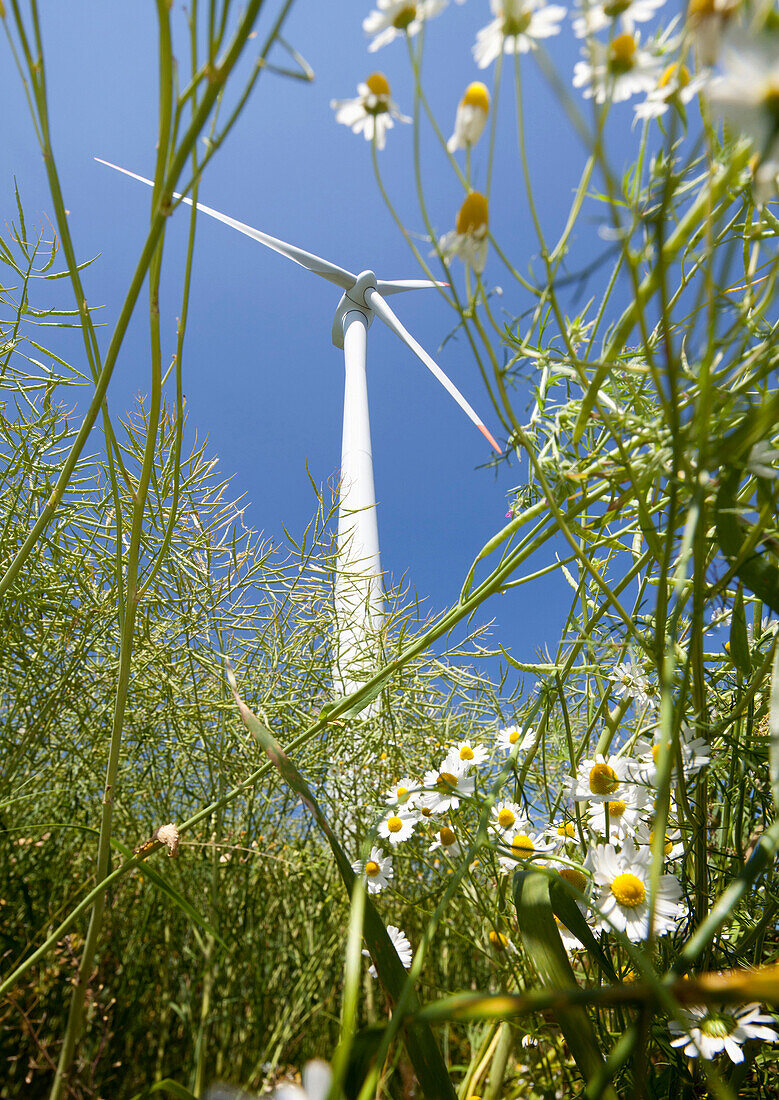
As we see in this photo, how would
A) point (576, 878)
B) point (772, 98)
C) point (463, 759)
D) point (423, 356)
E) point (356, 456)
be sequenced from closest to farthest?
point (772, 98)
point (576, 878)
point (463, 759)
point (423, 356)
point (356, 456)

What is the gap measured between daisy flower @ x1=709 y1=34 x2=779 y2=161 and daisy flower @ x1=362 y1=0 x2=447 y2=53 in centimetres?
11

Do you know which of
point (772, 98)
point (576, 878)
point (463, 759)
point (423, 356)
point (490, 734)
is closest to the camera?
point (772, 98)

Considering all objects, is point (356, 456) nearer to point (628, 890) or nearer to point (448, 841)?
point (448, 841)

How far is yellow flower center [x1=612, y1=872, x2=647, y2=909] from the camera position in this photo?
0.95 feet

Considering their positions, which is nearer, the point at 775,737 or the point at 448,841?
the point at 775,737

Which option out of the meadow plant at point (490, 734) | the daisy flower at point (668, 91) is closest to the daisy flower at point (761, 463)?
the meadow plant at point (490, 734)

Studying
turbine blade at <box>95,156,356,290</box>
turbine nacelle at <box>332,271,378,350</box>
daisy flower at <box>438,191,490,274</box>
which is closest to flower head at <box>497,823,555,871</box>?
daisy flower at <box>438,191,490,274</box>

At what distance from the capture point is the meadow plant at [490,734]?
185 mm

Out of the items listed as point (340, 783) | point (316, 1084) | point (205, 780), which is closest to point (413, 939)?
point (340, 783)

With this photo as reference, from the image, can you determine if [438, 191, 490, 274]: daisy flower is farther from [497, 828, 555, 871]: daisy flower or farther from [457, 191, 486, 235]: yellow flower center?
[497, 828, 555, 871]: daisy flower

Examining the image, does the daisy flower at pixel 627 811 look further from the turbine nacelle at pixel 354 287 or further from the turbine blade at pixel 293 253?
the turbine blade at pixel 293 253

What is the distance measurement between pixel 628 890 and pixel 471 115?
315 millimetres

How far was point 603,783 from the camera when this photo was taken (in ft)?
1.09

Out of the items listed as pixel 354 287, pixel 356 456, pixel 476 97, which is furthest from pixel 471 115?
pixel 354 287
